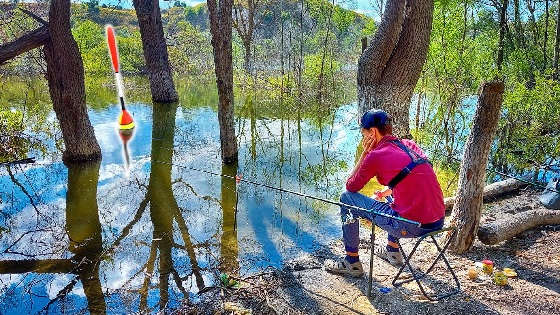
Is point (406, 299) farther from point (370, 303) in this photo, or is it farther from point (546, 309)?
point (546, 309)

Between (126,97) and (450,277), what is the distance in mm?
16039

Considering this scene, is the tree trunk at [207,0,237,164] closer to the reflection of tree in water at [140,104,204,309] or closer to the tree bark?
the reflection of tree in water at [140,104,204,309]

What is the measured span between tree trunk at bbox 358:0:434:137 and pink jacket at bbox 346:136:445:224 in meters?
4.50

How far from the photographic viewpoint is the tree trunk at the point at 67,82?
8.09m

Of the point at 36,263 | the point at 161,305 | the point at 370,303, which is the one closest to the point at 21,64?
the point at 36,263

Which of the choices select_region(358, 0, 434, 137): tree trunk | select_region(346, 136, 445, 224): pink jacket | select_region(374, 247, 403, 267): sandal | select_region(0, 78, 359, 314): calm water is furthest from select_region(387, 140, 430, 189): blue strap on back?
select_region(358, 0, 434, 137): tree trunk

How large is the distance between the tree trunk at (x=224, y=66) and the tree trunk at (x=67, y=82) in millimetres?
2679

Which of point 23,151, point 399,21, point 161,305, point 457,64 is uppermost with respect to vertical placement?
point 399,21

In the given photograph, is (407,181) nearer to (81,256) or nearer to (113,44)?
(113,44)

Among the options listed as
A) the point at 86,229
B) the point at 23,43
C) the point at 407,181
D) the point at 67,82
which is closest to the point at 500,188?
the point at 407,181

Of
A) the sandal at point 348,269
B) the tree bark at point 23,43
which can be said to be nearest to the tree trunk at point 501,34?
the sandal at point 348,269

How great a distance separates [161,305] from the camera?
455cm

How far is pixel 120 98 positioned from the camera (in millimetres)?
5832

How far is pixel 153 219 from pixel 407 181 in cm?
428
